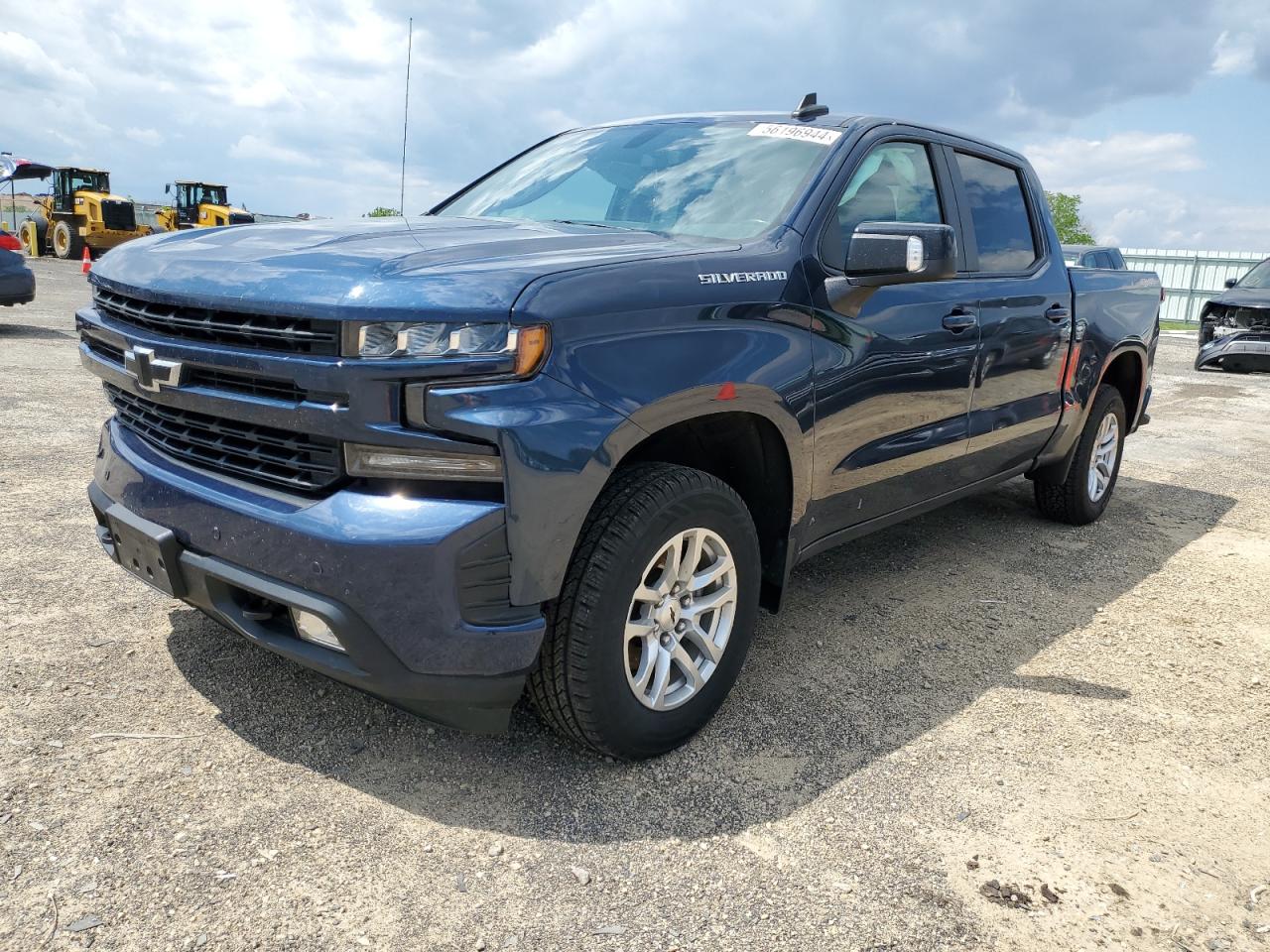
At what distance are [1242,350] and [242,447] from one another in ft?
47.5

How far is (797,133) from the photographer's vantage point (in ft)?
11.4

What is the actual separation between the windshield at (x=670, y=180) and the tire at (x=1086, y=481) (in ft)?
8.48

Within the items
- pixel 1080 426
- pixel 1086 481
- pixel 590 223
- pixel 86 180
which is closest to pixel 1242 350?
pixel 1086 481

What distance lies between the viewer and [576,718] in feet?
8.26

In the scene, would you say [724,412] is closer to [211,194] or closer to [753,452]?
[753,452]

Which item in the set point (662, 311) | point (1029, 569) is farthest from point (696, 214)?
point (1029, 569)

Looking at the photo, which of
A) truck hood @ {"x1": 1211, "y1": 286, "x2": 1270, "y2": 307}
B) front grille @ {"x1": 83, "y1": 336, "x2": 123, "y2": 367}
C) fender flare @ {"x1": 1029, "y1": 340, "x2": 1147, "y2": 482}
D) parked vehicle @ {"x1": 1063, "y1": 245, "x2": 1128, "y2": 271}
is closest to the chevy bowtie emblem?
front grille @ {"x1": 83, "y1": 336, "x2": 123, "y2": 367}

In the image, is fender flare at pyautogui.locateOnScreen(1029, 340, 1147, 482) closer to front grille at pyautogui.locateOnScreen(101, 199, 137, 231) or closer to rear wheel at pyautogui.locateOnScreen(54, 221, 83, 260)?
front grille at pyautogui.locateOnScreen(101, 199, 137, 231)

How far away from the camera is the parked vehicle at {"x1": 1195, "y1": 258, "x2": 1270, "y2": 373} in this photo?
13.4 m

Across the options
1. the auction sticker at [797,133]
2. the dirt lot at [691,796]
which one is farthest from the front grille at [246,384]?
the auction sticker at [797,133]

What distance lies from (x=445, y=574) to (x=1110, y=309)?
4164mm

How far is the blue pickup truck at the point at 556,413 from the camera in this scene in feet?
7.18

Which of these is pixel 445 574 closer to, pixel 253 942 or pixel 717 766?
pixel 253 942

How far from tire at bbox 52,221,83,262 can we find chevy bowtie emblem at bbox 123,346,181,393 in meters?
28.5
